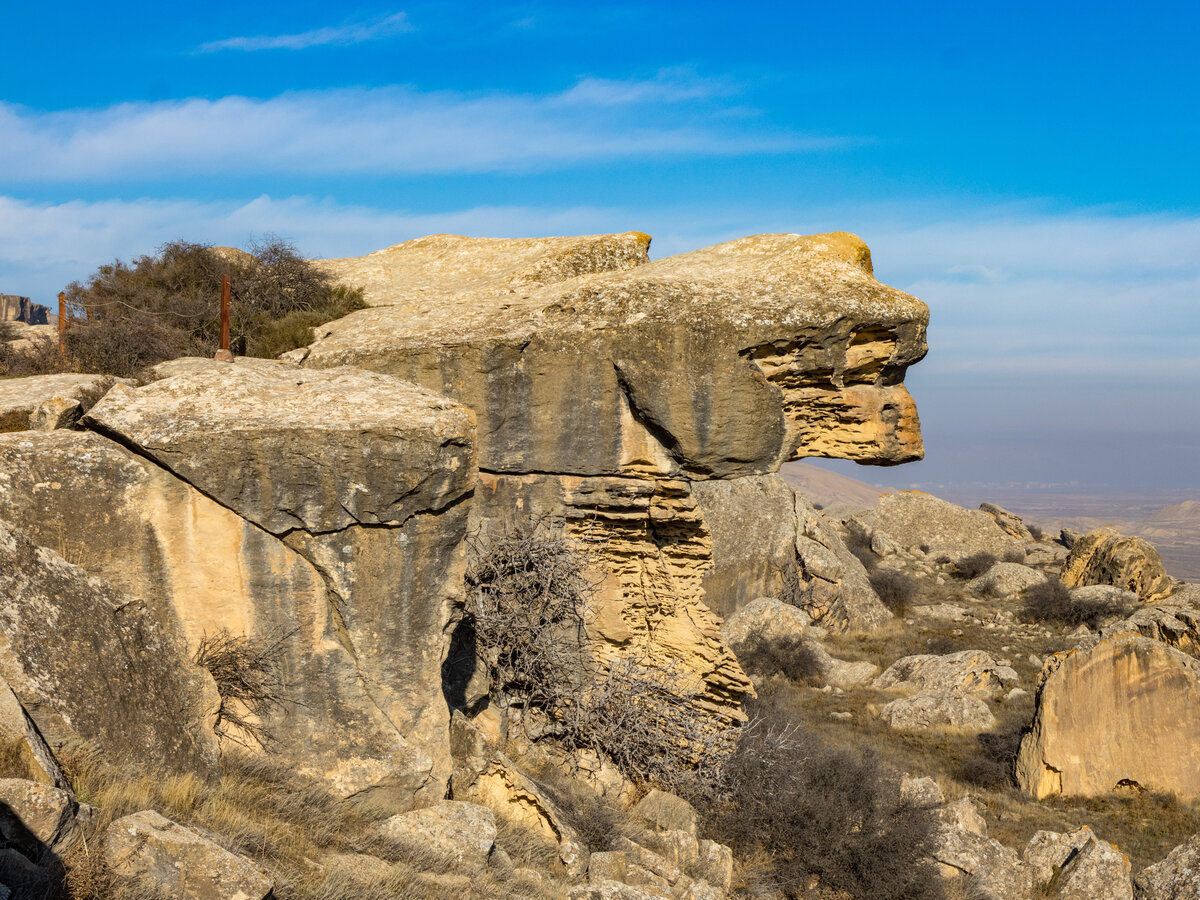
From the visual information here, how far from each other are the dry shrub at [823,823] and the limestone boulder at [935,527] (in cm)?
2019

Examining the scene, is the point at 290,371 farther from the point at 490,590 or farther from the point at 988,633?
the point at 988,633

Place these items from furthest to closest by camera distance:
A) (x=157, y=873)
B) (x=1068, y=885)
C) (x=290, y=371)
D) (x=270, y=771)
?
(x=1068, y=885), (x=290, y=371), (x=270, y=771), (x=157, y=873)

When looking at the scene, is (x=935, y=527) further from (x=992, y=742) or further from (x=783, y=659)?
(x=992, y=742)

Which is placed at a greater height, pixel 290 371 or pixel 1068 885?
pixel 290 371

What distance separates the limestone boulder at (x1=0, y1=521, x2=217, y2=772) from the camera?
4.57 m

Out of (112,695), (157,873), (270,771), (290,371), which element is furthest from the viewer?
(290,371)

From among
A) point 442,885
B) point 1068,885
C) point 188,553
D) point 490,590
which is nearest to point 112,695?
point 188,553

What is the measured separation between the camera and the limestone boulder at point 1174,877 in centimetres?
766

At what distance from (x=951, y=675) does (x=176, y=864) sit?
13.5m

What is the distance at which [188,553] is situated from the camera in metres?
5.67

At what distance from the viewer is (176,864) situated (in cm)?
380

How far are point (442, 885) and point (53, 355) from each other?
21.9ft

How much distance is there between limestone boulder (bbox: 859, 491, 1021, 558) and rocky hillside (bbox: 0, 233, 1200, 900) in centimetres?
1324

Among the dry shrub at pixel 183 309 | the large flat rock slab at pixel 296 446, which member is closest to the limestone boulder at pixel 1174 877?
the large flat rock slab at pixel 296 446
